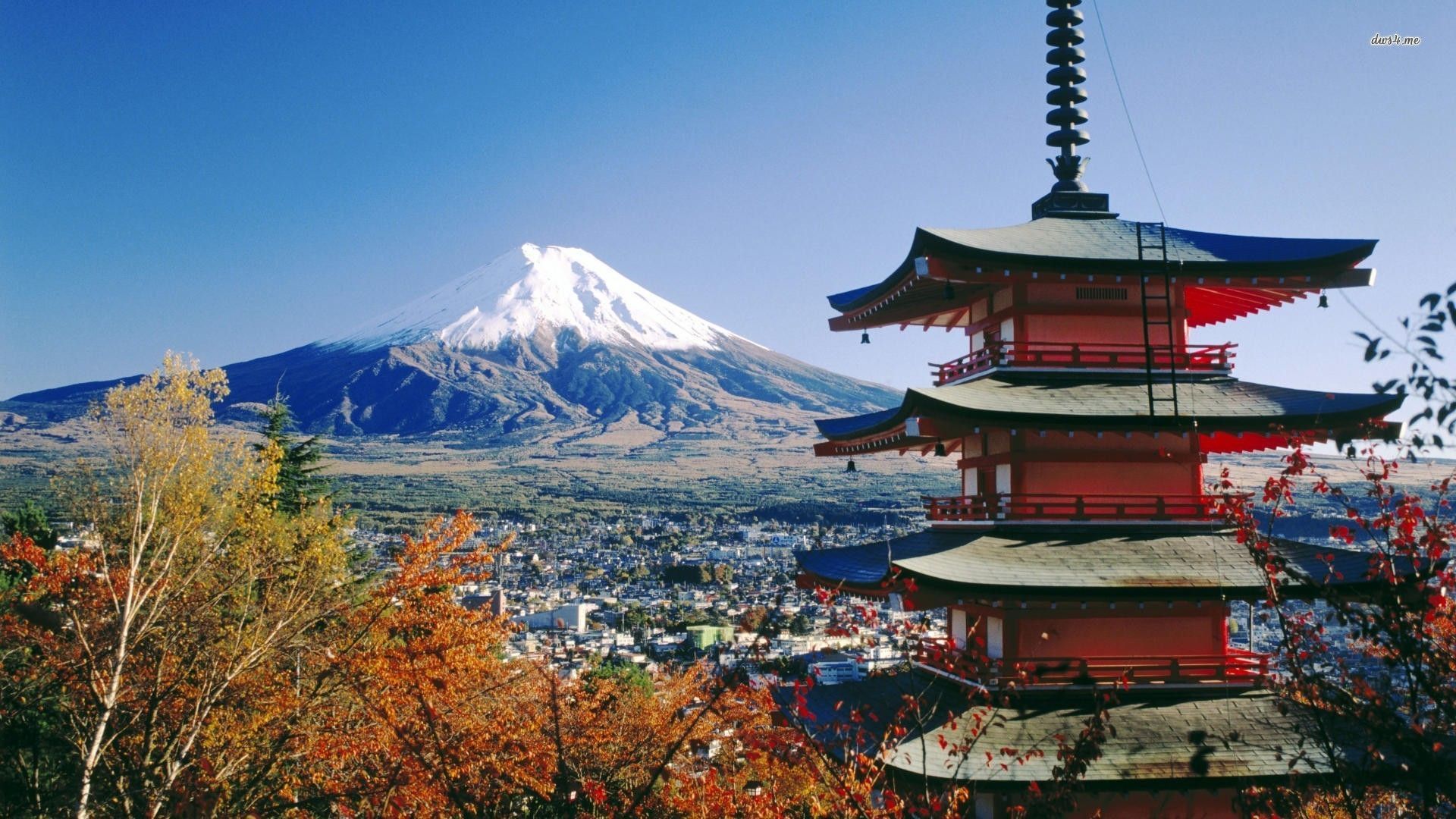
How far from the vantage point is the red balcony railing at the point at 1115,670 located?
11.0 m

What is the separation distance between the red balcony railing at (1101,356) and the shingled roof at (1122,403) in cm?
13

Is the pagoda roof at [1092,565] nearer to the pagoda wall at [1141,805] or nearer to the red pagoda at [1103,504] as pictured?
the red pagoda at [1103,504]

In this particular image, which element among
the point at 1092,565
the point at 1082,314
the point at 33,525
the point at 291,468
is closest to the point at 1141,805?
the point at 1092,565

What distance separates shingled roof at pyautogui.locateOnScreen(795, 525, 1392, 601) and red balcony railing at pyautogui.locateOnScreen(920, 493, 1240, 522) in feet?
0.41

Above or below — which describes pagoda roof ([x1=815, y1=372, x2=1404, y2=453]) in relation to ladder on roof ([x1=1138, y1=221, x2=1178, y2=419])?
below

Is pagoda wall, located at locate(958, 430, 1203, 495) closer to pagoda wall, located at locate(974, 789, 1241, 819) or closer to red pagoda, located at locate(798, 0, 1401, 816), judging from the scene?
red pagoda, located at locate(798, 0, 1401, 816)

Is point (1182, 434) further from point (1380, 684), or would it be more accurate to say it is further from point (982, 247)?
point (1380, 684)

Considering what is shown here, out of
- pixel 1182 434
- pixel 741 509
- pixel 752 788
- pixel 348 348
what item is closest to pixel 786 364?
pixel 741 509

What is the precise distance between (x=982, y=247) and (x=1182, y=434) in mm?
3096

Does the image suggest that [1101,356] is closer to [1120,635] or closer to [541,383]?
[1120,635]

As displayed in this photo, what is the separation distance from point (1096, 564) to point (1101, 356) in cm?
269

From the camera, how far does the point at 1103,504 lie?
11.8 m

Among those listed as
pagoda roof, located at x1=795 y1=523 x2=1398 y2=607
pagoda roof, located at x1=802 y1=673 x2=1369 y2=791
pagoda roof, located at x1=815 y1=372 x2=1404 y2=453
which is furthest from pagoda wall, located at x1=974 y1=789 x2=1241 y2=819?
pagoda roof, located at x1=815 y1=372 x2=1404 y2=453

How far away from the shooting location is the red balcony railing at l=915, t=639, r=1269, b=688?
1099 centimetres
